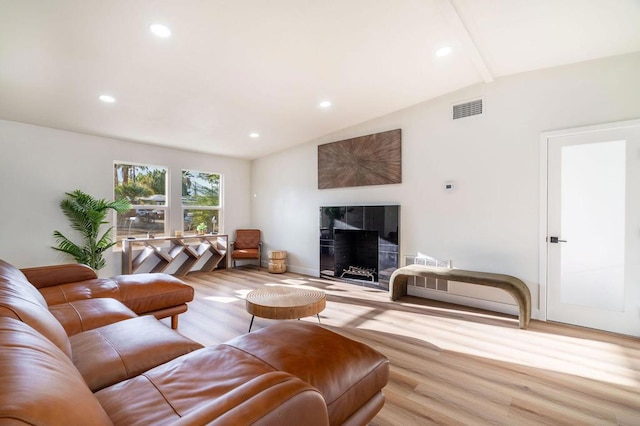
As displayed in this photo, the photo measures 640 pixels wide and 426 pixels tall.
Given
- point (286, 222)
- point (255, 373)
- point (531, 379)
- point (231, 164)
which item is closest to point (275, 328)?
point (255, 373)

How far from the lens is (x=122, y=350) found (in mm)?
1511

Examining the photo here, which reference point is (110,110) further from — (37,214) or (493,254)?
(493,254)

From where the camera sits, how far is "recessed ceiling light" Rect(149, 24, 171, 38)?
2.33 metres

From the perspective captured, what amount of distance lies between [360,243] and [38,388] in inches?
178

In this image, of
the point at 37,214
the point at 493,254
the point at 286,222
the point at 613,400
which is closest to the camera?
the point at 613,400

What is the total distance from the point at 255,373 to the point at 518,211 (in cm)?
341

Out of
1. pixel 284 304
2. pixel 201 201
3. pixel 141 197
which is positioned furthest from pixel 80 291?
pixel 201 201

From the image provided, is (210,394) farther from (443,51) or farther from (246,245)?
(246,245)

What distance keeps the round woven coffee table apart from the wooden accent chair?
3123 mm

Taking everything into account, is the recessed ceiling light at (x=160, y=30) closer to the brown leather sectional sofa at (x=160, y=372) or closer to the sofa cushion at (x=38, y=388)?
the brown leather sectional sofa at (x=160, y=372)

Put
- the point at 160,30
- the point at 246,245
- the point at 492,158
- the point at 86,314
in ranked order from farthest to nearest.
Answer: the point at 246,245, the point at 492,158, the point at 160,30, the point at 86,314

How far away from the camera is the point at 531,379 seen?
2.13 m

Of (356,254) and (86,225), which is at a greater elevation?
(86,225)

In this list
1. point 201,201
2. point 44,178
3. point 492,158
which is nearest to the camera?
point 492,158
